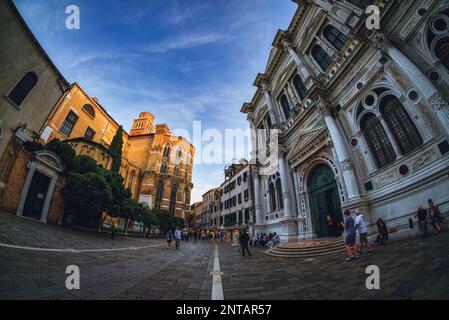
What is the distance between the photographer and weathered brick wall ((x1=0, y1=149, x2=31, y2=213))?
1028 cm

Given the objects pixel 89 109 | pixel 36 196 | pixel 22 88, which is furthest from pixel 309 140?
pixel 89 109

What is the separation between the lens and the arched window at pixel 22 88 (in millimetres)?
10172

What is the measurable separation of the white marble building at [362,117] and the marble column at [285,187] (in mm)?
78

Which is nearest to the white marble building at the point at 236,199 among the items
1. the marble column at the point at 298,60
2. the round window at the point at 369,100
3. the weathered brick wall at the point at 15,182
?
the marble column at the point at 298,60

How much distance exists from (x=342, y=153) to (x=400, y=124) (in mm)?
2697

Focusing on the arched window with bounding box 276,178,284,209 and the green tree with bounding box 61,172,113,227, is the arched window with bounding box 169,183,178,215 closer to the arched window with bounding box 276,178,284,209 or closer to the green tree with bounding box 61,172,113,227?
the green tree with bounding box 61,172,113,227

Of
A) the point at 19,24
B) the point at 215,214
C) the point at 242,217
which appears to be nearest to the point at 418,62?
the point at 19,24

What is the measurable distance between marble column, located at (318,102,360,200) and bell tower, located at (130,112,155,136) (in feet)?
164

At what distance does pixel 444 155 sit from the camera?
6203 millimetres

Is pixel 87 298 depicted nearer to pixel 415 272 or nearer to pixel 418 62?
pixel 415 272

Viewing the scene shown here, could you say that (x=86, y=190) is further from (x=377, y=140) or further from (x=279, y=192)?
(x=377, y=140)

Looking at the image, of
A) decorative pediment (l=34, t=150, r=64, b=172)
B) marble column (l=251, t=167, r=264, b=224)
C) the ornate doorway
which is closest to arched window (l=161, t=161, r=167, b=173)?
decorative pediment (l=34, t=150, r=64, b=172)

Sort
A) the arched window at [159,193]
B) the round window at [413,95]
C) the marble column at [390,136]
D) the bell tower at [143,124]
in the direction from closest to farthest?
1. the round window at [413,95]
2. the marble column at [390,136]
3. the arched window at [159,193]
4. the bell tower at [143,124]

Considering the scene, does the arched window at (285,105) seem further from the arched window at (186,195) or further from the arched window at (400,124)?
the arched window at (186,195)
